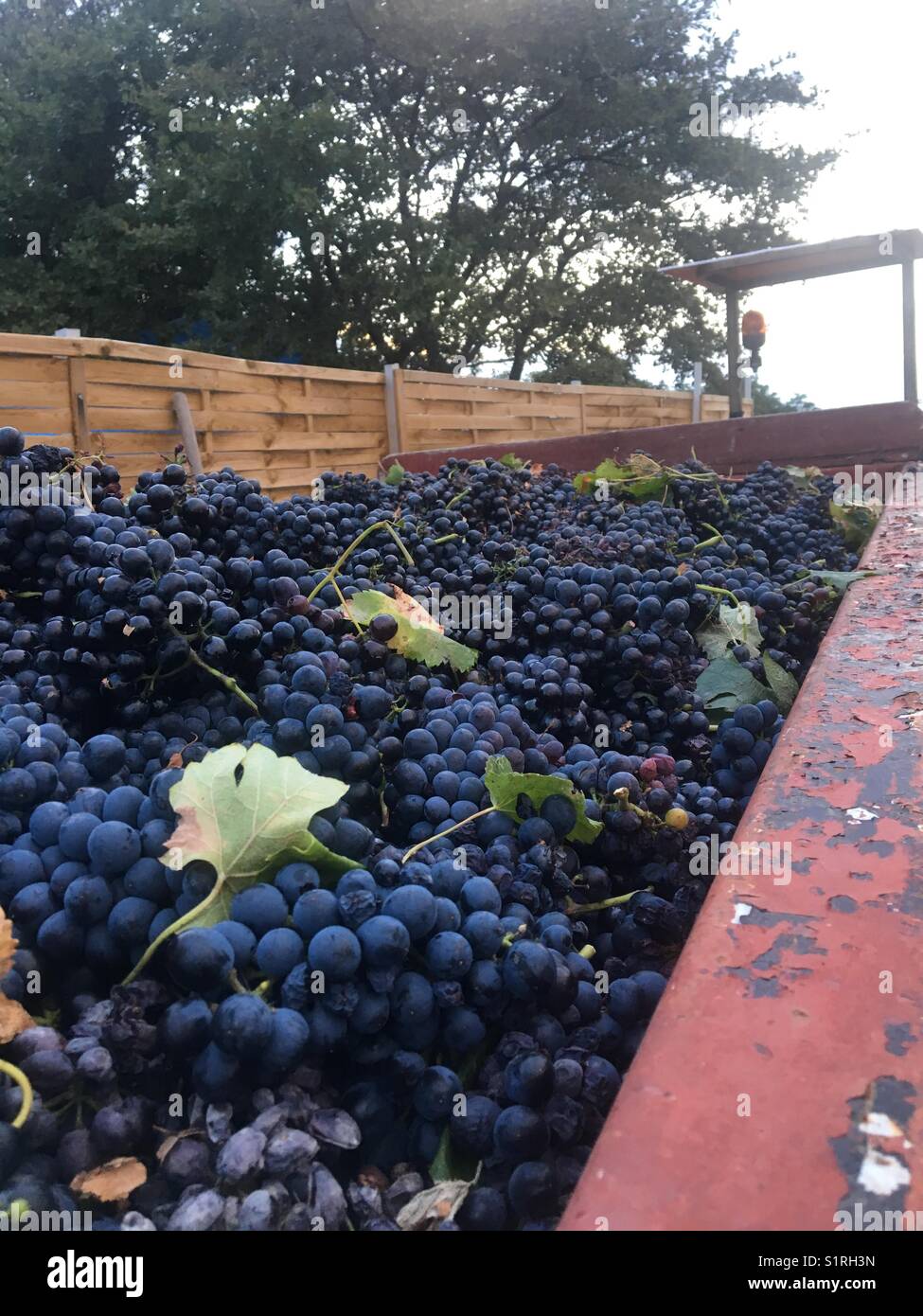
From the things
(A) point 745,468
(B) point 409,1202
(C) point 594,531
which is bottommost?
(B) point 409,1202

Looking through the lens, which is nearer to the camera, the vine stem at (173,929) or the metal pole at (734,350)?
the vine stem at (173,929)

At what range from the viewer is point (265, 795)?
2.43ft

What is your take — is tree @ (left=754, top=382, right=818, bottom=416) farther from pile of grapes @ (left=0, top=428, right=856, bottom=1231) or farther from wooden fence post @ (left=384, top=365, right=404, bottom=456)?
pile of grapes @ (left=0, top=428, right=856, bottom=1231)

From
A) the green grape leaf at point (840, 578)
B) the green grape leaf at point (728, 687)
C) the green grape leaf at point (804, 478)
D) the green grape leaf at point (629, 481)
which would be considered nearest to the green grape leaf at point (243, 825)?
the green grape leaf at point (728, 687)

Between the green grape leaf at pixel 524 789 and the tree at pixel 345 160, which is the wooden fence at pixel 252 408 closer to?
the tree at pixel 345 160

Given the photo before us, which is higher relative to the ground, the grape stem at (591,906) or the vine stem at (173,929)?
the vine stem at (173,929)

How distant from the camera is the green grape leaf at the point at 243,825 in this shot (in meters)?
0.69

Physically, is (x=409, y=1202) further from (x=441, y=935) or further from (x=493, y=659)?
(x=493, y=659)

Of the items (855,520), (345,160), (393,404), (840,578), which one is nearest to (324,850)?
(840,578)

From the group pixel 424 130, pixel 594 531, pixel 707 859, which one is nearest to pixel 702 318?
pixel 424 130

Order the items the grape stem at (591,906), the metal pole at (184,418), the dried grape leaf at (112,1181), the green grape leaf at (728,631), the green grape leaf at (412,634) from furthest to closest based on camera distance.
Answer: the metal pole at (184,418), the green grape leaf at (728,631), the green grape leaf at (412,634), the grape stem at (591,906), the dried grape leaf at (112,1181)

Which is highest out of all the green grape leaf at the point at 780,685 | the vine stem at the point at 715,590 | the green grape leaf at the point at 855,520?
the green grape leaf at the point at 855,520

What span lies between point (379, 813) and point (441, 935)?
22 centimetres
